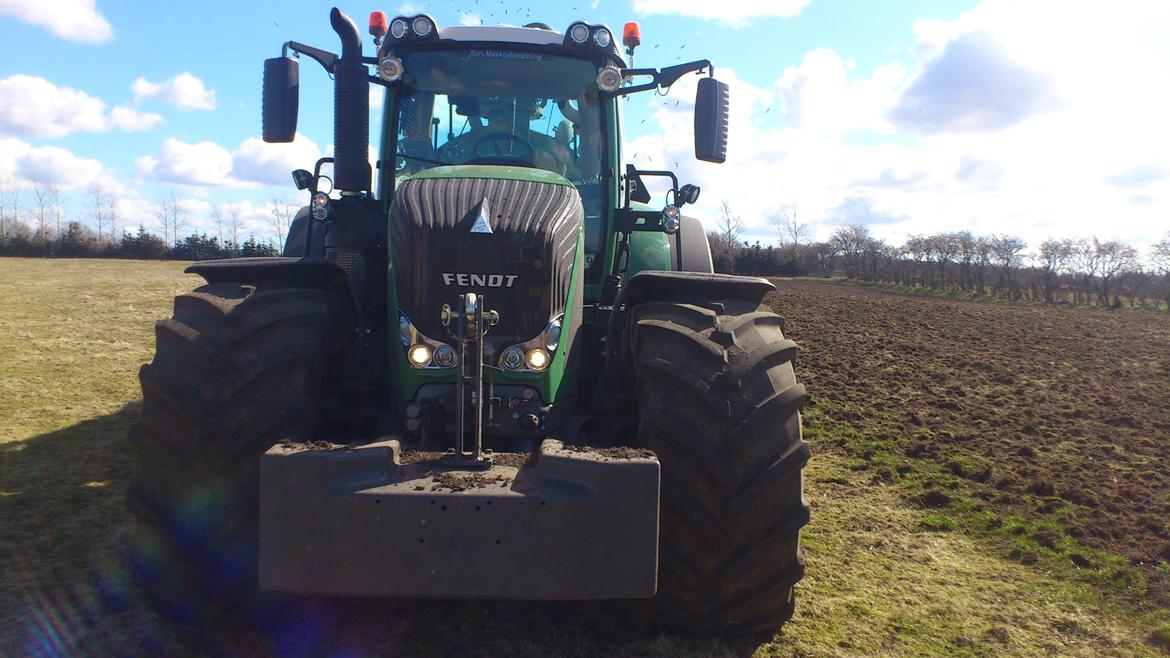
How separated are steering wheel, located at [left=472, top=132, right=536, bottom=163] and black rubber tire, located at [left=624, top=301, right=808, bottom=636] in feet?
5.33

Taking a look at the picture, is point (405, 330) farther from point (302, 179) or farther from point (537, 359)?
point (302, 179)

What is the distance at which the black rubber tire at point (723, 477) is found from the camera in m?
3.12

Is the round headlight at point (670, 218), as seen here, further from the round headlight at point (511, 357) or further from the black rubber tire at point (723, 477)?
the round headlight at point (511, 357)

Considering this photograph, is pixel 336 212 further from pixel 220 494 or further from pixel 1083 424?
pixel 1083 424

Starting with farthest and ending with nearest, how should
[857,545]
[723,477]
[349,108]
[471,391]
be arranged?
1. [857,545]
2. [349,108]
3. [471,391]
4. [723,477]

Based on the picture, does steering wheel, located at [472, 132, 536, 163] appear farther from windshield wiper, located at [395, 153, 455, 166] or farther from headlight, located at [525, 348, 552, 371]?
headlight, located at [525, 348, 552, 371]

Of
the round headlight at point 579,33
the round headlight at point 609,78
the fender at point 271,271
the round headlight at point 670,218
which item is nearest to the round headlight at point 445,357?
the fender at point 271,271

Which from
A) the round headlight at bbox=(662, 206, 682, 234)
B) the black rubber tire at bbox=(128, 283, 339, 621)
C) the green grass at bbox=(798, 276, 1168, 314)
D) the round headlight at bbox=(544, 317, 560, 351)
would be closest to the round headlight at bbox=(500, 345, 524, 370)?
the round headlight at bbox=(544, 317, 560, 351)

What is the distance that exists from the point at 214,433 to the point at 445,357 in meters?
0.95

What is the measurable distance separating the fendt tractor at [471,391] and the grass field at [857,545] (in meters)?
0.33

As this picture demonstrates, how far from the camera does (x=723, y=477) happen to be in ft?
10.2

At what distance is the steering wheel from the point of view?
4.47 metres

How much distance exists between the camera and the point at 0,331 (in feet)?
41.6

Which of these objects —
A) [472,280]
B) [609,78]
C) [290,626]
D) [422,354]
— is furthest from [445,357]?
[609,78]
